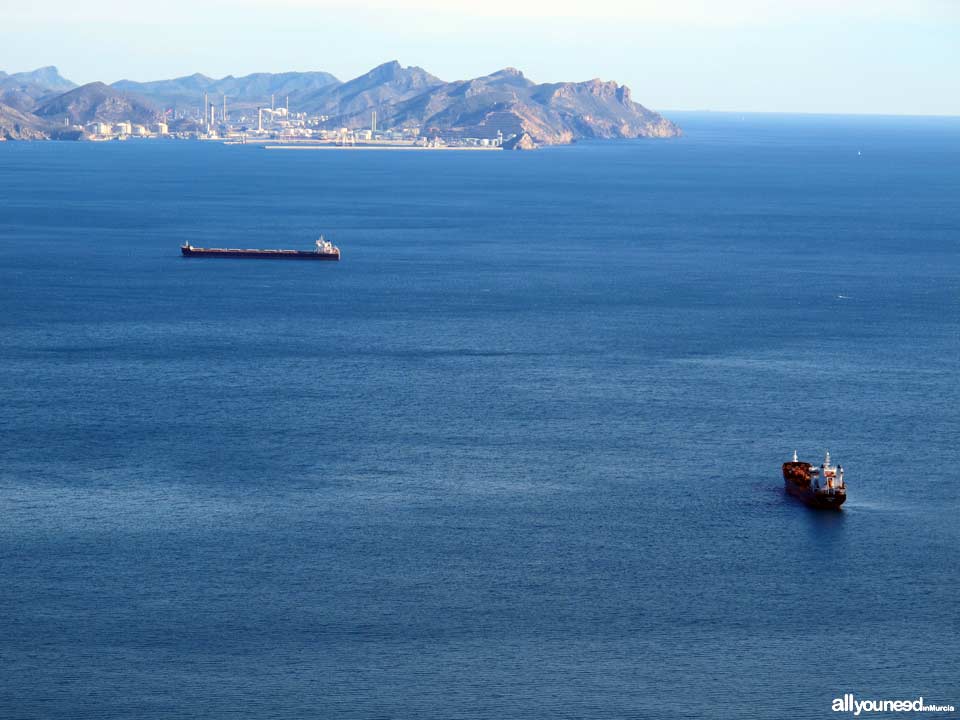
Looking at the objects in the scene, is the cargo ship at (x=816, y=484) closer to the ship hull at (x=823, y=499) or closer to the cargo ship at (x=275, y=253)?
the ship hull at (x=823, y=499)

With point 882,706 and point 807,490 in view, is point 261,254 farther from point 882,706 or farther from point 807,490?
point 882,706

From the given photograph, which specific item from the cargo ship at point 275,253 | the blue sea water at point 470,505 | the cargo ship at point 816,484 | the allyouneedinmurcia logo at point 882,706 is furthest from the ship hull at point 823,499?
the cargo ship at point 275,253

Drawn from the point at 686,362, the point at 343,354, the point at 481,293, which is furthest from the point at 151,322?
the point at 686,362

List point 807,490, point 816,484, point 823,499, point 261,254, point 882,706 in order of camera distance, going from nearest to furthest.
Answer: point 882,706, point 823,499, point 807,490, point 816,484, point 261,254

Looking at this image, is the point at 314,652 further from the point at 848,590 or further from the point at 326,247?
the point at 326,247

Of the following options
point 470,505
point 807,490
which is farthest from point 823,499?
point 470,505

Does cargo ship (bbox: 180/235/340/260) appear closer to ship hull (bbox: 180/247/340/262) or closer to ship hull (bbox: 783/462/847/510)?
ship hull (bbox: 180/247/340/262)

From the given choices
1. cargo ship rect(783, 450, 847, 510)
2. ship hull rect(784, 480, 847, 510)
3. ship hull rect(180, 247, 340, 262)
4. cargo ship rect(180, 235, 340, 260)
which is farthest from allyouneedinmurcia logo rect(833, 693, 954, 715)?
cargo ship rect(180, 235, 340, 260)

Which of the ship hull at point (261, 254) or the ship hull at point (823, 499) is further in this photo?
the ship hull at point (261, 254)
